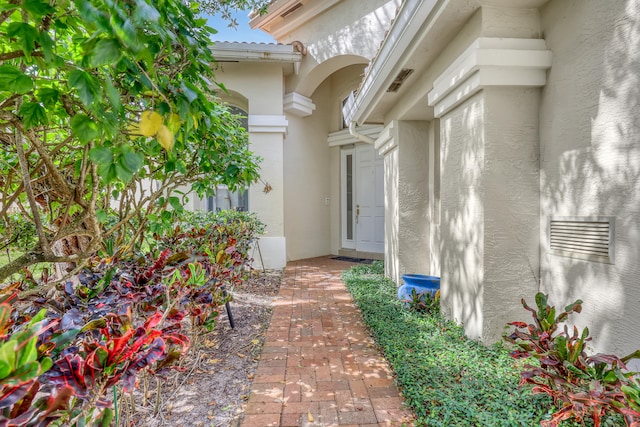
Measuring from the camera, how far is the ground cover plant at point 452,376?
2066mm

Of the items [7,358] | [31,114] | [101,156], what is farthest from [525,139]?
[7,358]

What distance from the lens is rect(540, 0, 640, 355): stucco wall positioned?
2.07m

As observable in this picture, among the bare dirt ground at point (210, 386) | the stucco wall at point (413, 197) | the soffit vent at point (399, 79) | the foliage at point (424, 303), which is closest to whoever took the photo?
the bare dirt ground at point (210, 386)

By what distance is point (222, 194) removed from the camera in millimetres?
8836

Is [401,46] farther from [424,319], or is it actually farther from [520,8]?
[424,319]

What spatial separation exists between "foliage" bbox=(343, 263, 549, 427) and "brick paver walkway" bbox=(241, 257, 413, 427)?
0.61ft

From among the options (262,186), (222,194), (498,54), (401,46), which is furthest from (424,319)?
(222,194)

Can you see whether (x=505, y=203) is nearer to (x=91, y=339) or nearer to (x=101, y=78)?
(x=101, y=78)

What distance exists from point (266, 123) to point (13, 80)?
281 inches

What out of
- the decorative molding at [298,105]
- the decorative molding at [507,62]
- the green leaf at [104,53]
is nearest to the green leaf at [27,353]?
the green leaf at [104,53]

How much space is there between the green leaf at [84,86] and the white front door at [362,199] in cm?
819

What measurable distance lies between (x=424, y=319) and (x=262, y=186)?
17.6 feet

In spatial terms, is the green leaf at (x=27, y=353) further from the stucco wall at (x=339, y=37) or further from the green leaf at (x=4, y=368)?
the stucco wall at (x=339, y=37)

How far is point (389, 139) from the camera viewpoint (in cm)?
576
